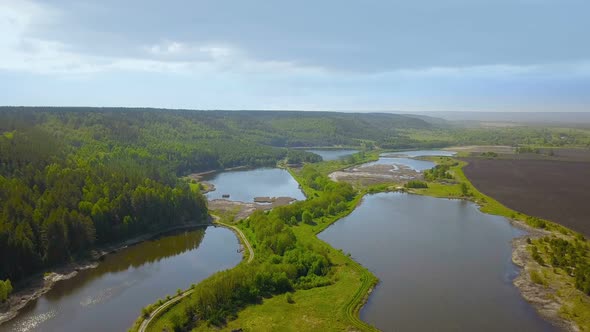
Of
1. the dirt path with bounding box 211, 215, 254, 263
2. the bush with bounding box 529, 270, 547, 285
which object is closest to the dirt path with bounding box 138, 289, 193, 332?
the dirt path with bounding box 211, 215, 254, 263

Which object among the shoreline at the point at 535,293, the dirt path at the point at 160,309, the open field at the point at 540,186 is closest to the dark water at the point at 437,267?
the shoreline at the point at 535,293

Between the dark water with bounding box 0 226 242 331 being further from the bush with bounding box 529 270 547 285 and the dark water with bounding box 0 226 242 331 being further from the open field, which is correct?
the open field

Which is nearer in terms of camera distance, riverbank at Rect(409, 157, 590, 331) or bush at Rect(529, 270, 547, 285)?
riverbank at Rect(409, 157, 590, 331)

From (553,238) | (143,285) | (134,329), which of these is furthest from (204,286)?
(553,238)

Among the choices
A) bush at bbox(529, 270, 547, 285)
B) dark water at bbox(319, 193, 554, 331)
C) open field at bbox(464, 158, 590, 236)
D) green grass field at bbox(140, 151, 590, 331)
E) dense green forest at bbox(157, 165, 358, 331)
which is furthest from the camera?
open field at bbox(464, 158, 590, 236)

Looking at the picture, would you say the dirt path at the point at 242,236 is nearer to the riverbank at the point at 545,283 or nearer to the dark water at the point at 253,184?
the dark water at the point at 253,184

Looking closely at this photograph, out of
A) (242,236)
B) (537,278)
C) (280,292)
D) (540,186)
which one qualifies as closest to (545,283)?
(537,278)
